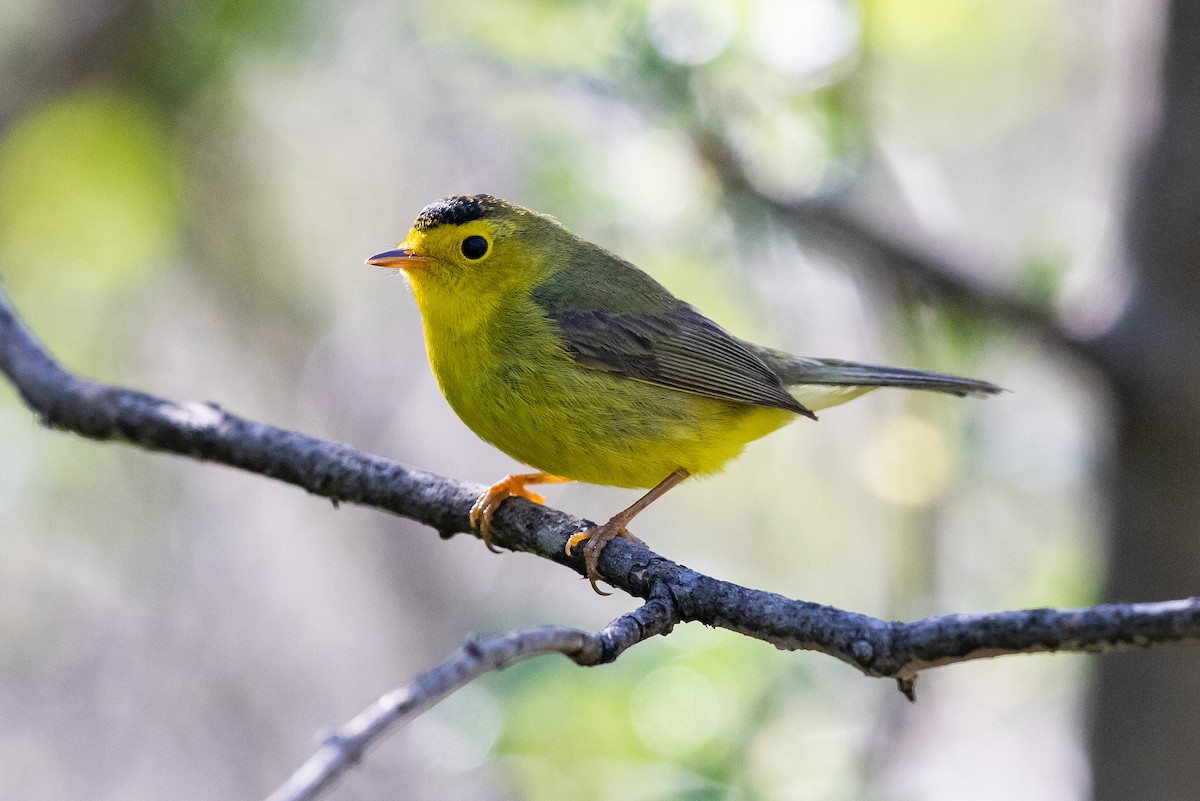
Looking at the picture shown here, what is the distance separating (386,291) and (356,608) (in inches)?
98.7

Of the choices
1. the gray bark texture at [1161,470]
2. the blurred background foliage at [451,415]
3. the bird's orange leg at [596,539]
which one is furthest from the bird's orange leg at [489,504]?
the gray bark texture at [1161,470]

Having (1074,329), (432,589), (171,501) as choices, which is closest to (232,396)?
(171,501)

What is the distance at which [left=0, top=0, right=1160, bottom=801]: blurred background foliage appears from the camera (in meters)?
4.95

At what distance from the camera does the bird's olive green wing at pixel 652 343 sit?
4121 mm

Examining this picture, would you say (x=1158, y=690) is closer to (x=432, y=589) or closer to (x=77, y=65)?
(x=432, y=589)

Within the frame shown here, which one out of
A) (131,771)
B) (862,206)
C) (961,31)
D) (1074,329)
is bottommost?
(131,771)

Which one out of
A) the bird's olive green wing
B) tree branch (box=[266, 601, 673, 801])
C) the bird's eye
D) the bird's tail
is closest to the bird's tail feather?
the bird's tail

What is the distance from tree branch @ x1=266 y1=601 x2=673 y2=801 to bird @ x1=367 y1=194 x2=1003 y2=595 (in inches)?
60.3

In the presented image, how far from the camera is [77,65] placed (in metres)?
6.36

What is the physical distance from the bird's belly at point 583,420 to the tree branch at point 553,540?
0.27 metres

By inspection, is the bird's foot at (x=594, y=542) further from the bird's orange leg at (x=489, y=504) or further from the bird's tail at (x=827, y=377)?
the bird's tail at (x=827, y=377)

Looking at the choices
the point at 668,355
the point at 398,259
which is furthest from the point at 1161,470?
the point at 398,259

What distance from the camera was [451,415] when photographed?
891 cm

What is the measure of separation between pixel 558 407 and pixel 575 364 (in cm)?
24
